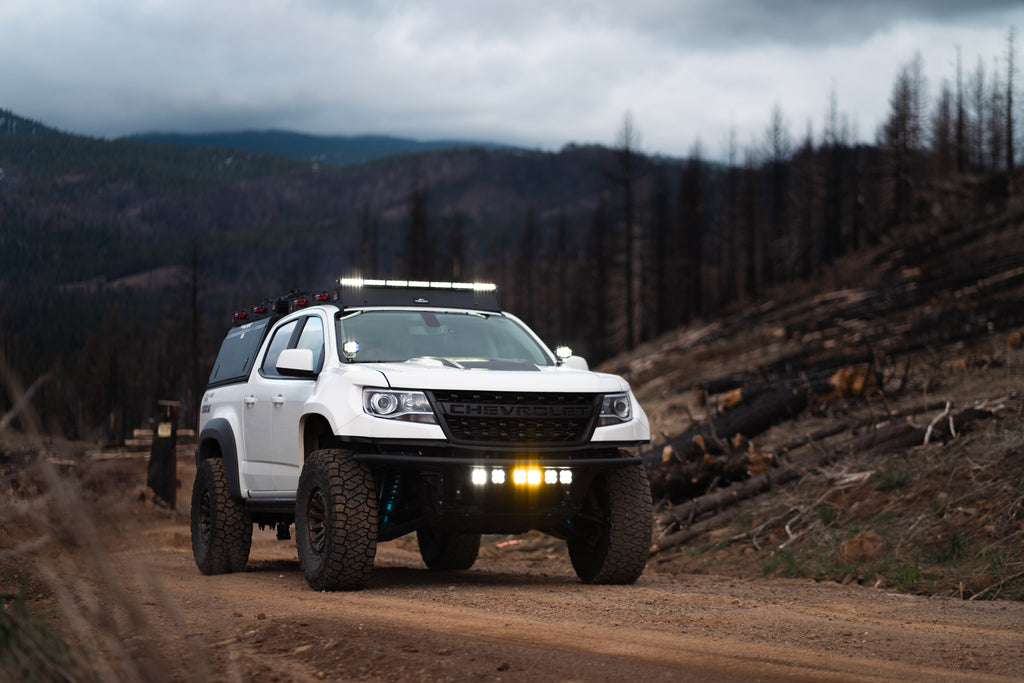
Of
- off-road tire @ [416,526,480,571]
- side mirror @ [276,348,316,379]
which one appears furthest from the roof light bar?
off-road tire @ [416,526,480,571]

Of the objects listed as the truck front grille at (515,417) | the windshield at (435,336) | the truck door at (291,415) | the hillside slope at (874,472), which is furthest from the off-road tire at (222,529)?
the hillside slope at (874,472)

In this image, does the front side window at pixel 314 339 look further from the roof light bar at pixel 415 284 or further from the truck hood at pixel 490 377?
the truck hood at pixel 490 377

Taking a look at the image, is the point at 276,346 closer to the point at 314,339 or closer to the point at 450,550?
the point at 314,339

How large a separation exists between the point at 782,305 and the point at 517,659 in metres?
45.5

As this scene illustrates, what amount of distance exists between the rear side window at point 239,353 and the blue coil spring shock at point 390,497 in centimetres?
267

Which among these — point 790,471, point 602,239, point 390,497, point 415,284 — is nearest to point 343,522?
point 390,497

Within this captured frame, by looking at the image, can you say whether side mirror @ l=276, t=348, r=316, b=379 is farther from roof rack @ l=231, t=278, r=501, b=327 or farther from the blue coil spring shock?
the blue coil spring shock

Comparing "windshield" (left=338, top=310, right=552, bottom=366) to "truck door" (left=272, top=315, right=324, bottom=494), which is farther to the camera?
"windshield" (left=338, top=310, right=552, bottom=366)

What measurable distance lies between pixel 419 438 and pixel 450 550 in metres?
3.84

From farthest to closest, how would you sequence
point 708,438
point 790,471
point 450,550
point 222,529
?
point 708,438
point 790,471
point 450,550
point 222,529

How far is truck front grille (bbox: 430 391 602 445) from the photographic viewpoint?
769cm

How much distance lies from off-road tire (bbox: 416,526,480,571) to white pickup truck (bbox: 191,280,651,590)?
1.79 meters

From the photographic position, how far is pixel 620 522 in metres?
8.57

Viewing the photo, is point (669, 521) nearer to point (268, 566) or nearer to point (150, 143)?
point (268, 566)
